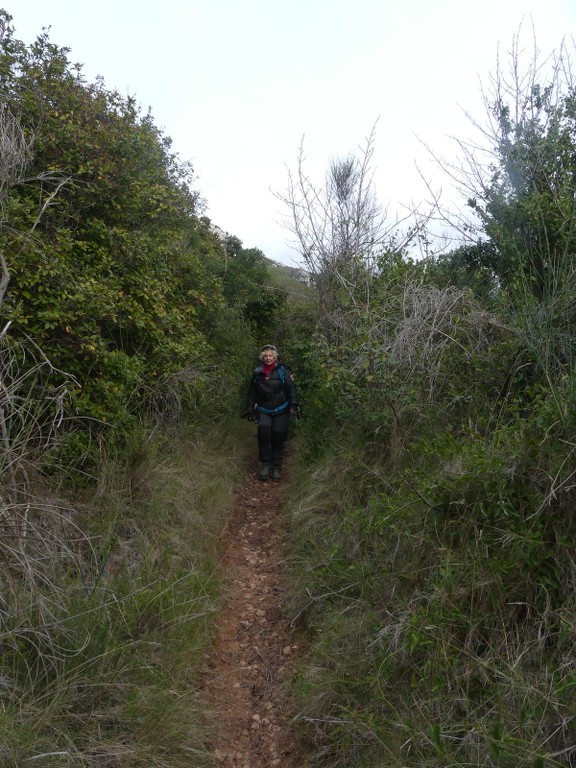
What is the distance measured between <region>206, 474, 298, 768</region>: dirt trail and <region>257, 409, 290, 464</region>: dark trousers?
5.99ft

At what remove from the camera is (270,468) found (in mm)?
7961

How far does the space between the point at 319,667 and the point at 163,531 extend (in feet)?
6.32

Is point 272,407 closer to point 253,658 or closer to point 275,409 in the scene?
point 275,409

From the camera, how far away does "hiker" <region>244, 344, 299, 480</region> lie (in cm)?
790

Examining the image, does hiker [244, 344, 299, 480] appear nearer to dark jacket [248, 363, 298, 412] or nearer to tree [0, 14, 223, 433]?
dark jacket [248, 363, 298, 412]

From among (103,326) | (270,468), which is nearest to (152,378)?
(103,326)

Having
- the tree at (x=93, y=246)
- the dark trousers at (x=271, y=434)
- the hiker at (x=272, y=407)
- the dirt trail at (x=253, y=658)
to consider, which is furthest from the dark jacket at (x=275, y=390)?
the dirt trail at (x=253, y=658)

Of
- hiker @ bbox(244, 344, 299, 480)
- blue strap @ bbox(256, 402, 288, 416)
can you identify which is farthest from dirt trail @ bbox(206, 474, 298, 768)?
blue strap @ bbox(256, 402, 288, 416)

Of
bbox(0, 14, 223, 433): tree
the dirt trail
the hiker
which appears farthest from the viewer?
the hiker

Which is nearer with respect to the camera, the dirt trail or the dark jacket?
the dirt trail

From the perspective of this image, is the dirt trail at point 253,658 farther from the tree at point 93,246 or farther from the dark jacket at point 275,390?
the dark jacket at point 275,390

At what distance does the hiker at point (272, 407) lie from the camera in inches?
311

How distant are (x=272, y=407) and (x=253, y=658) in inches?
167

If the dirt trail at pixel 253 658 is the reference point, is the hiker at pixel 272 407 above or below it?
above
